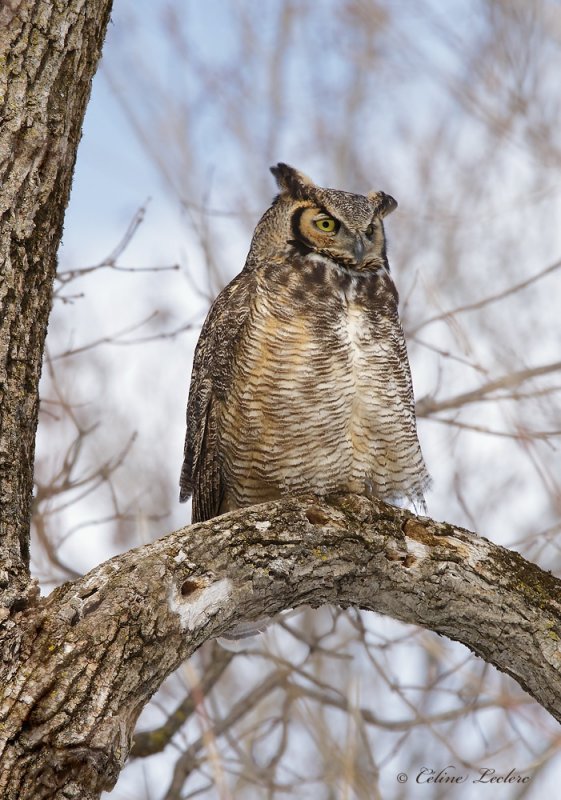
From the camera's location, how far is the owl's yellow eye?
3346mm

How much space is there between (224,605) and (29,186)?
3.89 feet

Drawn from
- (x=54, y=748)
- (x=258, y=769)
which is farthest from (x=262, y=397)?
(x=258, y=769)

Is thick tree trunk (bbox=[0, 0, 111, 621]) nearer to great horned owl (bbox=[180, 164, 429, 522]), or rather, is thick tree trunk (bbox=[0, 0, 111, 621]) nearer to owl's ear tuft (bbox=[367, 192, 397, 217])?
great horned owl (bbox=[180, 164, 429, 522])

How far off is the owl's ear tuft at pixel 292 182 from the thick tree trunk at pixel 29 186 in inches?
43.1

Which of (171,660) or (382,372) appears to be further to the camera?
(382,372)

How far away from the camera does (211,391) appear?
3.21m

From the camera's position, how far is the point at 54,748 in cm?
178

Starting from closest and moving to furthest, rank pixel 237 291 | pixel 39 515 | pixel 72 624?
pixel 72 624 < pixel 237 291 < pixel 39 515

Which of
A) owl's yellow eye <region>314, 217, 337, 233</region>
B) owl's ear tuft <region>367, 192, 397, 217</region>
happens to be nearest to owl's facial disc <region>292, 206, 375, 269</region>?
owl's yellow eye <region>314, 217, 337, 233</region>

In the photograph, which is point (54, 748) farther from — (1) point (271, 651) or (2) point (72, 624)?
(1) point (271, 651)

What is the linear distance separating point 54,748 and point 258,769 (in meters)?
2.58

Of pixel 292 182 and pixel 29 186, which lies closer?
pixel 29 186

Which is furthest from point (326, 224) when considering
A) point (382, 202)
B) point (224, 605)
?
point (224, 605)

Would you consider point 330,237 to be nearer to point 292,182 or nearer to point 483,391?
point 292,182
